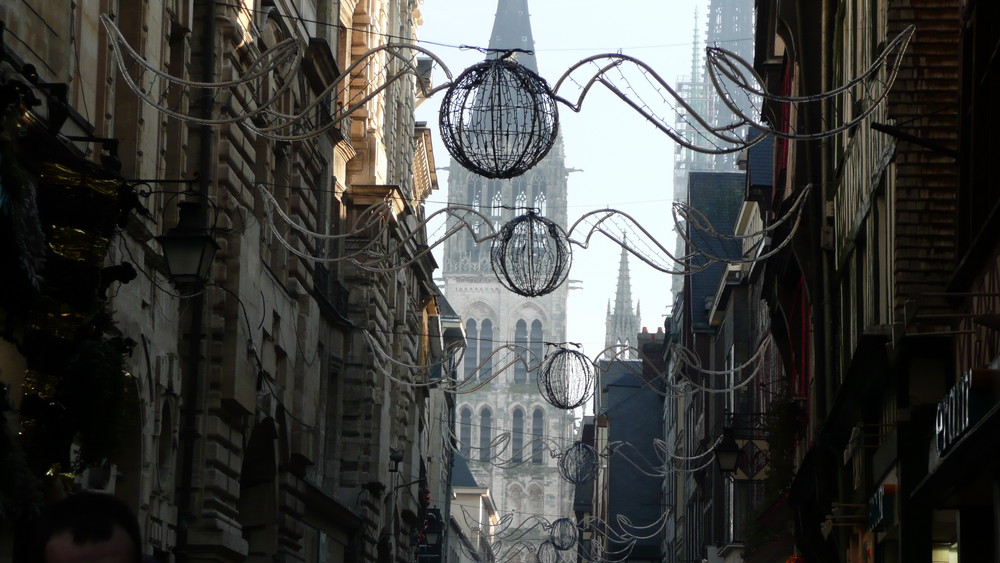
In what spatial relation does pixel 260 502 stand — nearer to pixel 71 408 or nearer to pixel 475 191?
pixel 71 408

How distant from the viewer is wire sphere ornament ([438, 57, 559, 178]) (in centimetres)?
1430

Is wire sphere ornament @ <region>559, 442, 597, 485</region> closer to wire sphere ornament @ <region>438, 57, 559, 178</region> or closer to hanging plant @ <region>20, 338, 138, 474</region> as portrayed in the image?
wire sphere ornament @ <region>438, 57, 559, 178</region>

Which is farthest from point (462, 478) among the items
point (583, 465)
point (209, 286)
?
point (209, 286)

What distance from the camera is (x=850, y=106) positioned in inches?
759

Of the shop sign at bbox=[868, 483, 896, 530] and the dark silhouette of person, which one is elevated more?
the dark silhouette of person

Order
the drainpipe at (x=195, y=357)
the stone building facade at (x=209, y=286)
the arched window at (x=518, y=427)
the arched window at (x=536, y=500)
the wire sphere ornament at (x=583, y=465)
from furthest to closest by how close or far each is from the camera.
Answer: the arched window at (x=536, y=500) < the arched window at (x=518, y=427) < the wire sphere ornament at (x=583, y=465) < the drainpipe at (x=195, y=357) < the stone building facade at (x=209, y=286)

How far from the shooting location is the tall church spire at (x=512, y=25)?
164 m

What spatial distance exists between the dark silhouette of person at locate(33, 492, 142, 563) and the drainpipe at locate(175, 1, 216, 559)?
15.8 meters

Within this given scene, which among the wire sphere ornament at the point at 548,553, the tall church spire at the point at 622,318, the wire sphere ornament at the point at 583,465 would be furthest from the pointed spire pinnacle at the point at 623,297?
the wire sphere ornament at the point at 583,465

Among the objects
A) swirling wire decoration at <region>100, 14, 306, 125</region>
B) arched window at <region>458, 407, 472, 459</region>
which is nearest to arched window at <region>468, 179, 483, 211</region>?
arched window at <region>458, 407, 472, 459</region>

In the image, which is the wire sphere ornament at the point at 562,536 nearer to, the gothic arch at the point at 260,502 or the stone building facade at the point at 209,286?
the stone building facade at the point at 209,286

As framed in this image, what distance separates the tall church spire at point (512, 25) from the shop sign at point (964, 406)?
6037 inches

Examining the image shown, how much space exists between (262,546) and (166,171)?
852 cm

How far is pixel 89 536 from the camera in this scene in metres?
3.22
